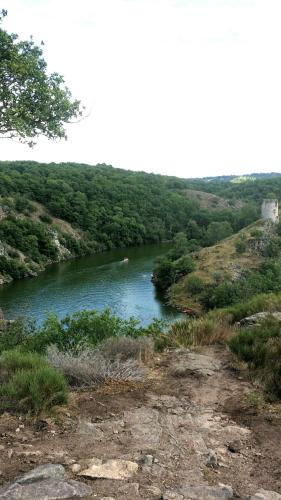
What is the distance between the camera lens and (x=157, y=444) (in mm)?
4930

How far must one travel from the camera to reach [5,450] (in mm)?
4656

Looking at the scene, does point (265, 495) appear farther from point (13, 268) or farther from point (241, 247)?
point (13, 268)

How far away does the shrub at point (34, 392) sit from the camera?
5484 millimetres

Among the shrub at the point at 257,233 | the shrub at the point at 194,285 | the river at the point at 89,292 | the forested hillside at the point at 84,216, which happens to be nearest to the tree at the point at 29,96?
the river at the point at 89,292

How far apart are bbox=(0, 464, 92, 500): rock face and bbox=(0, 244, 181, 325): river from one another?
36497 mm

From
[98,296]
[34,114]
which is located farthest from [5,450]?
[98,296]

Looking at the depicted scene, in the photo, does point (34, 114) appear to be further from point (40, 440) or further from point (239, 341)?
point (40, 440)

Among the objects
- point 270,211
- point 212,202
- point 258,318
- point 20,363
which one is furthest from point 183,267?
point 212,202

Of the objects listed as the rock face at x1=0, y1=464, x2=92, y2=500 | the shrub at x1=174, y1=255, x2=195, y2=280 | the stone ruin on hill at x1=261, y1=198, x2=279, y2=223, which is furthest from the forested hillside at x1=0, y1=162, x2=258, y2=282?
the rock face at x1=0, y1=464, x2=92, y2=500

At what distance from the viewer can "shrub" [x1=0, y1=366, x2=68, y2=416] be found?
18.0 ft

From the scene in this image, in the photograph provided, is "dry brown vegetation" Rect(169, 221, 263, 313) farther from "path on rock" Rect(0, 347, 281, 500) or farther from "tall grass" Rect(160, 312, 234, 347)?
"path on rock" Rect(0, 347, 281, 500)

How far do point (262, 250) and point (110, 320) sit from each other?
188 ft

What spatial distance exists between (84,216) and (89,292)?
2060 inches

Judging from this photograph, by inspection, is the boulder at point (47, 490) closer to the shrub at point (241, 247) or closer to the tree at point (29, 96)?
the tree at point (29, 96)
